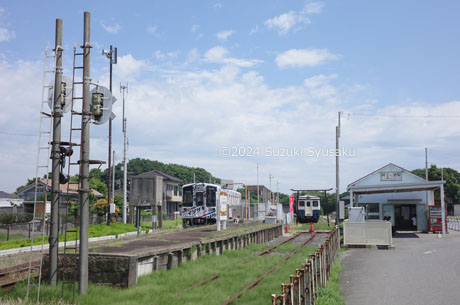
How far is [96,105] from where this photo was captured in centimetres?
949

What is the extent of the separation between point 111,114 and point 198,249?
723cm

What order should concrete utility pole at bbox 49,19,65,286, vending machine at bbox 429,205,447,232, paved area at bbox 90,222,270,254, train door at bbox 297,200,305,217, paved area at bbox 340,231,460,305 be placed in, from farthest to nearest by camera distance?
train door at bbox 297,200,305,217, vending machine at bbox 429,205,447,232, paved area at bbox 90,222,270,254, paved area at bbox 340,231,460,305, concrete utility pole at bbox 49,19,65,286

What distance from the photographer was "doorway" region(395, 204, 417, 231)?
34966mm

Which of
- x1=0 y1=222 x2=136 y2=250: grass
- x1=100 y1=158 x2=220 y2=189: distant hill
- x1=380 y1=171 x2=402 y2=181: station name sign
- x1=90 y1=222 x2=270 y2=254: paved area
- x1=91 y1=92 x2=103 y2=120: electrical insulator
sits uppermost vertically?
x1=100 y1=158 x2=220 y2=189: distant hill

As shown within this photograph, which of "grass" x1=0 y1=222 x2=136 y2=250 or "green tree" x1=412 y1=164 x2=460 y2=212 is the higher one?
"green tree" x1=412 y1=164 x2=460 y2=212

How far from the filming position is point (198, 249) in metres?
15.3

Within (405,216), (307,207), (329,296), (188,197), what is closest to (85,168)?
(329,296)

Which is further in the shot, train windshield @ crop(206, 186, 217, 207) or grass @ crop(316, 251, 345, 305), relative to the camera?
train windshield @ crop(206, 186, 217, 207)

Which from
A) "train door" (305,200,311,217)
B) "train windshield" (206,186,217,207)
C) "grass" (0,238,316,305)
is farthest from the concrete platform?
"train door" (305,200,311,217)

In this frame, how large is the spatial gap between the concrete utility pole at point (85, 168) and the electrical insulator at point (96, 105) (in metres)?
0.09

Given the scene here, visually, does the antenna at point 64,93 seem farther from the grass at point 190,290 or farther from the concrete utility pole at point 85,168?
the grass at point 190,290

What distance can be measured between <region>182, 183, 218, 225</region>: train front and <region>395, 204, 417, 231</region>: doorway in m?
15.8

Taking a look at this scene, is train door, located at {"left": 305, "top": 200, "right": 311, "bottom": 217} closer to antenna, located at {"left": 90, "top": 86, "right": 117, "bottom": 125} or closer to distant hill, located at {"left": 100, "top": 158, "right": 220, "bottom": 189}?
antenna, located at {"left": 90, "top": 86, "right": 117, "bottom": 125}

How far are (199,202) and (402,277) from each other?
1883 cm
